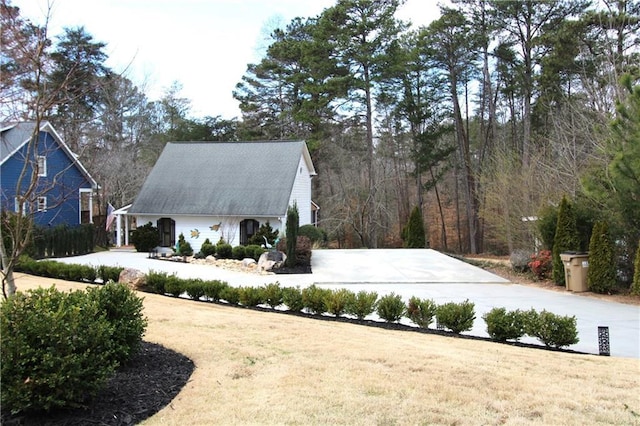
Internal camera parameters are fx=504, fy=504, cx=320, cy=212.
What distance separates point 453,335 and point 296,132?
28096 mm

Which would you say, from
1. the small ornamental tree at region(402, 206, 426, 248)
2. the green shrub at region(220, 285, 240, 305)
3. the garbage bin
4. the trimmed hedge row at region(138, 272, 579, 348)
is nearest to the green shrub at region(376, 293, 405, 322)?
the trimmed hedge row at region(138, 272, 579, 348)

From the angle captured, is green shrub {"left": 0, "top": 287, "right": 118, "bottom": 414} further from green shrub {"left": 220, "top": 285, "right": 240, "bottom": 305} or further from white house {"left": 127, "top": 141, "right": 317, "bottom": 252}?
white house {"left": 127, "top": 141, "right": 317, "bottom": 252}

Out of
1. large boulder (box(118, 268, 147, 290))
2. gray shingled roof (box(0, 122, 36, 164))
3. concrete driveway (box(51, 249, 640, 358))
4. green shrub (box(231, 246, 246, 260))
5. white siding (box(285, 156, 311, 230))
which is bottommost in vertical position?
concrete driveway (box(51, 249, 640, 358))

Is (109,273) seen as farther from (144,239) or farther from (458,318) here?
(144,239)

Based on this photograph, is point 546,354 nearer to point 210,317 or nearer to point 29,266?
point 210,317

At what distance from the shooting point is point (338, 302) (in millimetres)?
9320

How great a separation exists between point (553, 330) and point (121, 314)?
609 centimetres

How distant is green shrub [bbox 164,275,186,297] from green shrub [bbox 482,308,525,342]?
667 cm

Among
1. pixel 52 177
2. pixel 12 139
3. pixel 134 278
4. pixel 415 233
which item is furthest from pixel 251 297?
pixel 12 139

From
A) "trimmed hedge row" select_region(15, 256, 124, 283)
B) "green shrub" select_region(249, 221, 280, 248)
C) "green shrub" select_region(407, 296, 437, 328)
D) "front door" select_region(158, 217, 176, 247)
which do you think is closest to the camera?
"green shrub" select_region(407, 296, 437, 328)

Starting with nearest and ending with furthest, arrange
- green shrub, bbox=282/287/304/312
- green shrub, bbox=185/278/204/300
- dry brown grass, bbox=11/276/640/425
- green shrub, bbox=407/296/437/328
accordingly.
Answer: dry brown grass, bbox=11/276/640/425 → green shrub, bbox=407/296/437/328 → green shrub, bbox=282/287/304/312 → green shrub, bbox=185/278/204/300

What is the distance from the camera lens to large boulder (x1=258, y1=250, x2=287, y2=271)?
17359 millimetres

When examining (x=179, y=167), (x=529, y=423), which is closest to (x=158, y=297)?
(x=529, y=423)

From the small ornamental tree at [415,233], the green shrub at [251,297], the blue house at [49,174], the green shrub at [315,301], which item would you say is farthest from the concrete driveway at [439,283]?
the blue house at [49,174]
